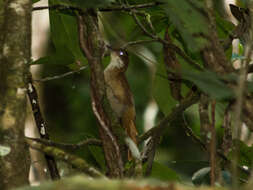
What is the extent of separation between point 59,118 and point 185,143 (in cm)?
184

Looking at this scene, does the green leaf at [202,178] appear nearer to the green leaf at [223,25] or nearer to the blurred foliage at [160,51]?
the blurred foliage at [160,51]

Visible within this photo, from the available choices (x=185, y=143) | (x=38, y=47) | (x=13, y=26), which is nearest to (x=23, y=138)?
(x=13, y=26)

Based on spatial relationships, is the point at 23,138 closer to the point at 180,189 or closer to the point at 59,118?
the point at 180,189

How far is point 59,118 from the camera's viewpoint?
6906 mm

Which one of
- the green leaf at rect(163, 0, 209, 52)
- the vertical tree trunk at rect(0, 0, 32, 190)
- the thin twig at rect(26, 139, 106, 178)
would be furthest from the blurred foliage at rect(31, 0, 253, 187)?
the thin twig at rect(26, 139, 106, 178)

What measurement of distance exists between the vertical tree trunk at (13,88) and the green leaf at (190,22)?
0.95 feet

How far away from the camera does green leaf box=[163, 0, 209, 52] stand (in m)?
0.87

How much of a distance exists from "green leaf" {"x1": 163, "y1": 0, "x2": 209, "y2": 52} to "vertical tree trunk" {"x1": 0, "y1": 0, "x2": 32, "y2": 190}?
0.95 ft

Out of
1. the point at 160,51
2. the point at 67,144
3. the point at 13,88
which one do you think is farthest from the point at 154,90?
the point at 13,88

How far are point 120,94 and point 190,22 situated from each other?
49cm

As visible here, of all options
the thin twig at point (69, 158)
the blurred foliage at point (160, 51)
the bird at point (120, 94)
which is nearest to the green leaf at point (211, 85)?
the blurred foliage at point (160, 51)

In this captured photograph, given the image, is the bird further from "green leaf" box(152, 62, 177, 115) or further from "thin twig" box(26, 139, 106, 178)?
"thin twig" box(26, 139, 106, 178)

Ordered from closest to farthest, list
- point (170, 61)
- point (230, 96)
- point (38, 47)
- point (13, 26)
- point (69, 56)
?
point (230, 96) → point (13, 26) → point (170, 61) → point (69, 56) → point (38, 47)

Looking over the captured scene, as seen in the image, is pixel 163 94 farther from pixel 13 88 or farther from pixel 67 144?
pixel 13 88
